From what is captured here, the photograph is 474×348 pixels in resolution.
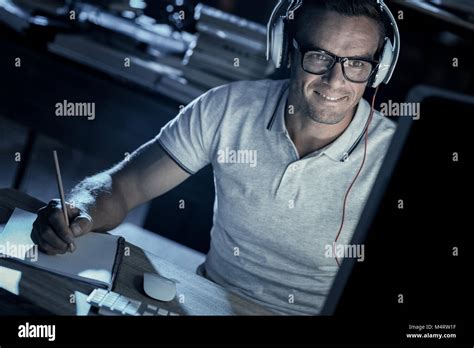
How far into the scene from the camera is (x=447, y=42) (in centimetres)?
217

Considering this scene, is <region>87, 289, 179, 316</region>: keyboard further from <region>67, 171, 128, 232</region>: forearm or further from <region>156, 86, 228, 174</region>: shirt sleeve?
<region>156, 86, 228, 174</region>: shirt sleeve

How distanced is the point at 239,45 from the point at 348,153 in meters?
0.87

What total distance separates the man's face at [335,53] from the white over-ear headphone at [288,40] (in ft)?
0.09

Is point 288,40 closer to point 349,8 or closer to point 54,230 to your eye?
point 349,8

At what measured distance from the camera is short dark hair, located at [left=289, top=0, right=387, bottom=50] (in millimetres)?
1432

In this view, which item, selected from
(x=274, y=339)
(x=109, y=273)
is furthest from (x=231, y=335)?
(x=109, y=273)

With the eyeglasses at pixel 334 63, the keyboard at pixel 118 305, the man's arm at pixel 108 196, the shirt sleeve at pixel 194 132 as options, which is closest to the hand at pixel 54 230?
the man's arm at pixel 108 196

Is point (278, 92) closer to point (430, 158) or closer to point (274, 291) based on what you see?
point (274, 291)

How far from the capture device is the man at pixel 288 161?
1.42 meters

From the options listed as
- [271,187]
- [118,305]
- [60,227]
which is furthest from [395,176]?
[271,187]

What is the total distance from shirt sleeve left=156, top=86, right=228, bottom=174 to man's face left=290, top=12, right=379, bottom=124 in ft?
0.60

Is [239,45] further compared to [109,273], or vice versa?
[239,45]

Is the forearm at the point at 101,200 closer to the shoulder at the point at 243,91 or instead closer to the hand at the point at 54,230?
the hand at the point at 54,230

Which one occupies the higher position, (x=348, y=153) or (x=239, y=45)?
(x=239, y=45)
